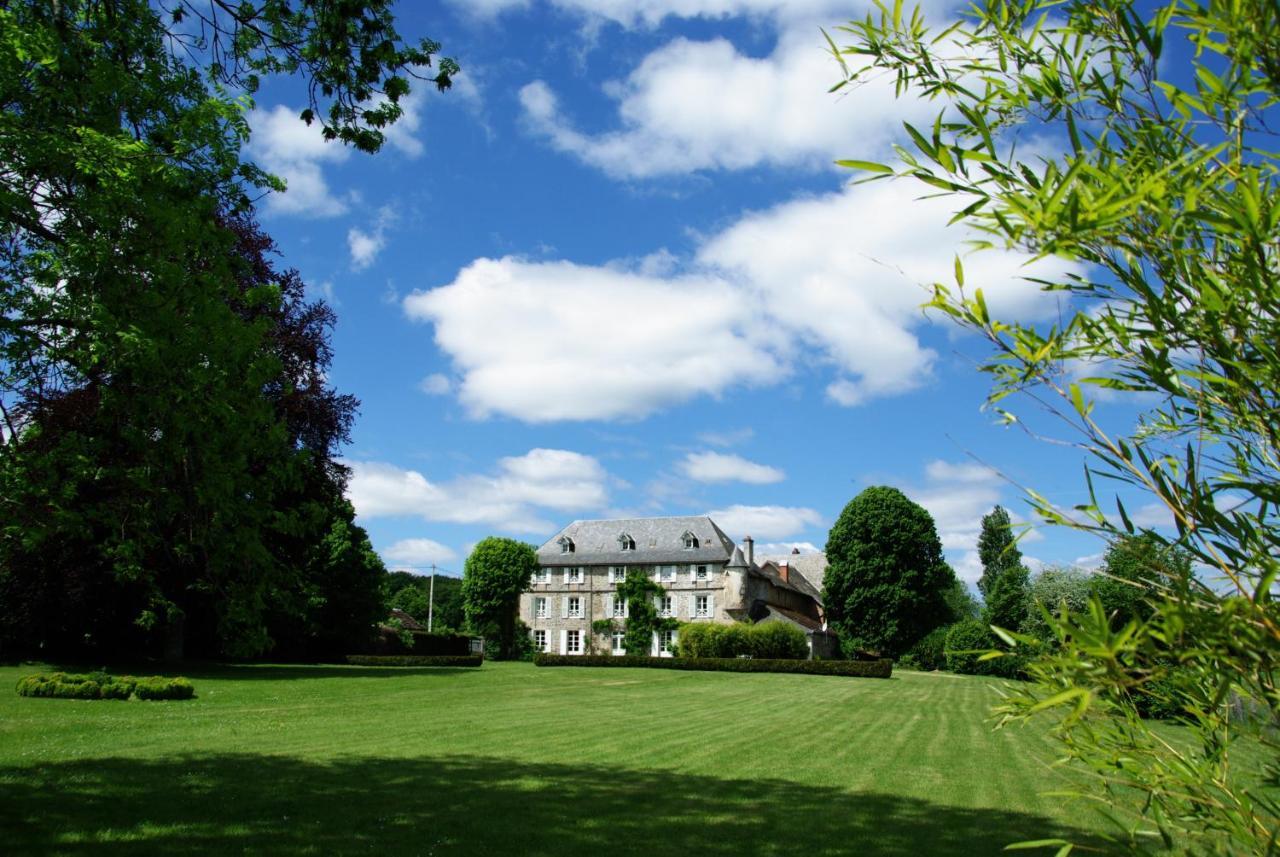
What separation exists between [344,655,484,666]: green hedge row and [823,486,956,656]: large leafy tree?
24.1 metres

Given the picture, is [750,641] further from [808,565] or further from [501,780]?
[501,780]

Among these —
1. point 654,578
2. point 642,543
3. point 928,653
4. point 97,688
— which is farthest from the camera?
point 642,543

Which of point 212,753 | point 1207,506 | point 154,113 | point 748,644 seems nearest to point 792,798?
point 212,753

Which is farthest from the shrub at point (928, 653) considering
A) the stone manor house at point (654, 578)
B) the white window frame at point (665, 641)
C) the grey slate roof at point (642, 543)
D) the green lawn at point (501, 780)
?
the green lawn at point (501, 780)

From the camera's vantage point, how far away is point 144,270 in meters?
8.46

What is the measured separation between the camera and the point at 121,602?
27.5 metres

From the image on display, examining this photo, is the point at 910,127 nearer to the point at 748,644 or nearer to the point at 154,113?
the point at 154,113

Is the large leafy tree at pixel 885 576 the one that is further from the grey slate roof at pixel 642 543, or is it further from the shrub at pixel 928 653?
the grey slate roof at pixel 642 543

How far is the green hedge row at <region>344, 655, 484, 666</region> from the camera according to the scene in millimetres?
39688

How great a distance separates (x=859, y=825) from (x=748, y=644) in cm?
3690

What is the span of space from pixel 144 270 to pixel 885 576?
1969 inches

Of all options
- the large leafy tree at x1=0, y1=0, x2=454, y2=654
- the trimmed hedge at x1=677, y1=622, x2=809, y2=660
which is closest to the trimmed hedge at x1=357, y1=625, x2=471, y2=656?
the trimmed hedge at x1=677, y1=622, x2=809, y2=660

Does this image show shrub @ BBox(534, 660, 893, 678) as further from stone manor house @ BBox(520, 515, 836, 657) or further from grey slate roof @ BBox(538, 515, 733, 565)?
grey slate roof @ BBox(538, 515, 733, 565)

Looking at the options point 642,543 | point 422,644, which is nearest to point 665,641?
point 642,543
